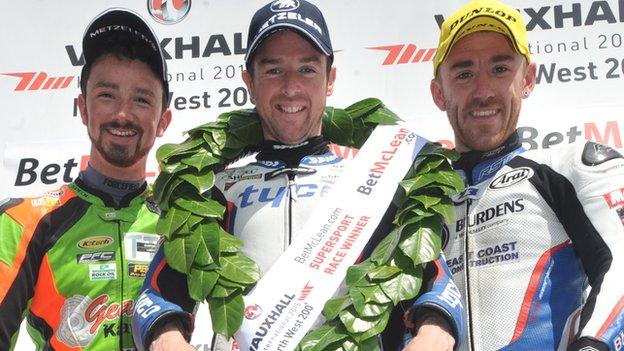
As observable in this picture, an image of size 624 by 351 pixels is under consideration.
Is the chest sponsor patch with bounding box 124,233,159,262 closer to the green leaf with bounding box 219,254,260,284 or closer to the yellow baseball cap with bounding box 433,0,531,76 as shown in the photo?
the green leaf with bounding box 219,254,260,284

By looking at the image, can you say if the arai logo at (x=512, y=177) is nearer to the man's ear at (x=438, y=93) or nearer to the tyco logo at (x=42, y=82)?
the man's ear at (x=438, y=93)

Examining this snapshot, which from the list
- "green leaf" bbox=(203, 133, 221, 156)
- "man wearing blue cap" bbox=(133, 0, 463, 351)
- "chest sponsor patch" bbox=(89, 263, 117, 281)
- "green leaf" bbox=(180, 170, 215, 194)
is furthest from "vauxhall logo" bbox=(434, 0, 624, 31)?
"chest sponsor patch" bbox=(89, 263, 117, 281)

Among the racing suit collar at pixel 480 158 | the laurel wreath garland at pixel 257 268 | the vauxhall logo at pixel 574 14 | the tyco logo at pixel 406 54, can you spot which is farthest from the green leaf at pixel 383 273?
the vauxhall logo at pixel 574 14

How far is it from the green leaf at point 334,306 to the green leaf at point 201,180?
44 cm

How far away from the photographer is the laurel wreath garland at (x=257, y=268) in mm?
1729

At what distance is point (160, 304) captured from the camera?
176 cm

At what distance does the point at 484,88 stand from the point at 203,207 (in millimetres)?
914

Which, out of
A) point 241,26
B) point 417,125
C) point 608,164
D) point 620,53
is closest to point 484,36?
point 608,164

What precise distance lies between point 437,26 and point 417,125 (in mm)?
459

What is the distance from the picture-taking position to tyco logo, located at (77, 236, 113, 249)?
2239 millimetres

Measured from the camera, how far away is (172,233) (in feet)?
6.11

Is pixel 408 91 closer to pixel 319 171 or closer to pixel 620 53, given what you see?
pixel 620 53

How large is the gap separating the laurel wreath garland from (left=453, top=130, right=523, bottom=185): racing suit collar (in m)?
0.19

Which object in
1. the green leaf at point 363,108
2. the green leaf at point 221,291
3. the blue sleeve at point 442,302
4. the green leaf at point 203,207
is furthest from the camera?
the green leaf at point 363,108
